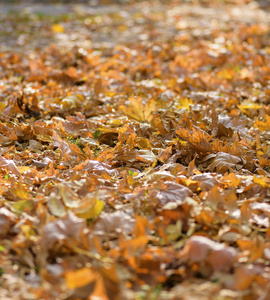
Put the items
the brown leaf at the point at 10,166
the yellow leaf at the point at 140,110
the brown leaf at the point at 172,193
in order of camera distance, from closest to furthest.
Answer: the brown leaf at the point at 172,193
the brown leaf at the point at 10,166
the yellow leaf at the point at 140,110

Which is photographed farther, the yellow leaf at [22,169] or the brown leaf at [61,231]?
the yellow leaf at [22,169]

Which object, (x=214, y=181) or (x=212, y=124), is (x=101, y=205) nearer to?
(x=214, y=181)

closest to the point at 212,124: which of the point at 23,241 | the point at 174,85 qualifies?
the point at 174,85

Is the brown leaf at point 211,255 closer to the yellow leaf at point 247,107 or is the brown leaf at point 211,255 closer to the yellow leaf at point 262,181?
the yellow leaf at point 262,181

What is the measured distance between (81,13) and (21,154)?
7170 millimetres

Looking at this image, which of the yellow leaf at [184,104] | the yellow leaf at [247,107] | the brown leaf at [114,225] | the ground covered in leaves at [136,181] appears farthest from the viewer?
the yellow leaf at [247,107]

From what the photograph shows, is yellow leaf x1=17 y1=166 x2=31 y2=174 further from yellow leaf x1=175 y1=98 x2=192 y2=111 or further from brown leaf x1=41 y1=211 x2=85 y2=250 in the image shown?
yellow leaf x1=175 y1=98 x2=192 y2=111

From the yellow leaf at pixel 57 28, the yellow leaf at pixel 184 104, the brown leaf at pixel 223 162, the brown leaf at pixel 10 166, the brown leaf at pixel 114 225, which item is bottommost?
the brown leaf at pixel 223 162

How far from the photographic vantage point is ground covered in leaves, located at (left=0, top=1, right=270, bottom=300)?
1222mm

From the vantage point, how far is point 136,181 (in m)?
1.82

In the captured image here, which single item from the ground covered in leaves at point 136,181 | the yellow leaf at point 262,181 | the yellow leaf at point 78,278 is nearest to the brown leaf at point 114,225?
the ground covered in leaves at point 136,181

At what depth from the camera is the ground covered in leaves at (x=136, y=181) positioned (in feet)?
4.01

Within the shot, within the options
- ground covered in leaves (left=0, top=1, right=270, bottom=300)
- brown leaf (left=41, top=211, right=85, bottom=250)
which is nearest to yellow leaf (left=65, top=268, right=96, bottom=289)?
ground covered in leaves (left=0, top=1, right=270, bottom=300)

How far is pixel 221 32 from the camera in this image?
6797 millimetres
